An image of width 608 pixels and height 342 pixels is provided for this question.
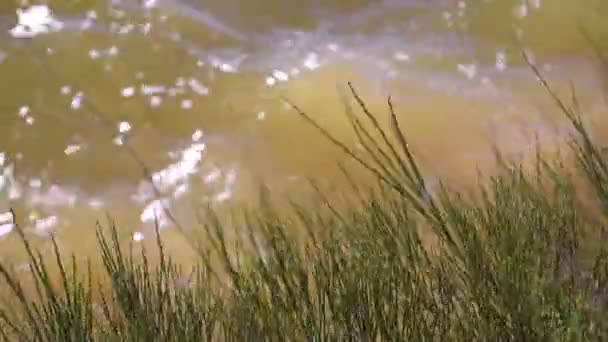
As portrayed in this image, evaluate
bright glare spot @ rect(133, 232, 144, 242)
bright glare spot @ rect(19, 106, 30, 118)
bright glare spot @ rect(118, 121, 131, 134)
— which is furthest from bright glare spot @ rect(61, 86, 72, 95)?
bright glare spot @ rect(133, 232, 144, 242)

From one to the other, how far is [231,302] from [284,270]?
15 centimetres

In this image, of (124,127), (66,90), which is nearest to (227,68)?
(124,127)

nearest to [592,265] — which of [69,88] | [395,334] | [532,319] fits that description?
[532,319]

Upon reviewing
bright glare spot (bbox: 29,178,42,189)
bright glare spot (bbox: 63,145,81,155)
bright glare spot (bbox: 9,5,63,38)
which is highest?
bright glare spot (bbox: 9,5,63,38)

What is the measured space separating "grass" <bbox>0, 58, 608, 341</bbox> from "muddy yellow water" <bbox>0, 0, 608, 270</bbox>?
1.01m

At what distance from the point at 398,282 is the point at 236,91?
2087 millimetres

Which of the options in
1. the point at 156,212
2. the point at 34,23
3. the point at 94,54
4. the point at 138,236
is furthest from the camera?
the point at 34,23

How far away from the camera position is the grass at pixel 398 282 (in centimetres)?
205

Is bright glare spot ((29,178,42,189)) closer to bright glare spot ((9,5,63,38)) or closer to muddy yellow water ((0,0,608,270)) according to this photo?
muddy yellow water ((0,0,608,270))

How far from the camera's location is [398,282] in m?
2.23

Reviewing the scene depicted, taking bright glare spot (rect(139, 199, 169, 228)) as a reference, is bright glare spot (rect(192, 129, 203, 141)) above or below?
above

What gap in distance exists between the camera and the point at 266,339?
2252 mm

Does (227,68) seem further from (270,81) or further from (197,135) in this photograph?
(197,135)

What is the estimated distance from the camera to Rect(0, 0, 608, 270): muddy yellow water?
12.1ft
